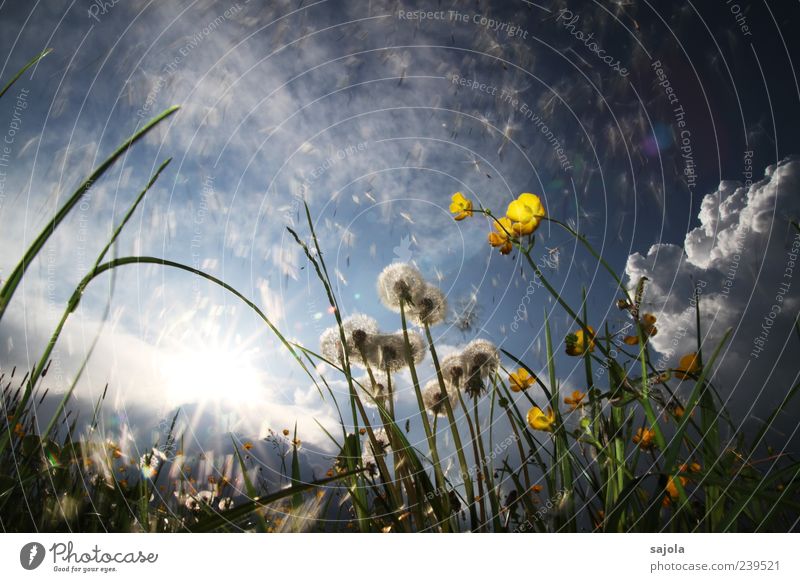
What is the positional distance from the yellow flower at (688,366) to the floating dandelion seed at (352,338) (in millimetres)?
1091

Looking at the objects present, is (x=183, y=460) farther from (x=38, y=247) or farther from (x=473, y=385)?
(x=473, y=385)

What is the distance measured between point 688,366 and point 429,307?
0.99m

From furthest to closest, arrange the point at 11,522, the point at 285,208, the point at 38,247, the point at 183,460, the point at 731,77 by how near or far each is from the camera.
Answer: the point at 285,208, the point at 731,77, the point at 183,460, the point at 11,522, the point at 38,247

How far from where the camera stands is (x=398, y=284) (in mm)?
1956

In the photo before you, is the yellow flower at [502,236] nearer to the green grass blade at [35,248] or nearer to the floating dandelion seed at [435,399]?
the floating dandelion seed at [435,399]

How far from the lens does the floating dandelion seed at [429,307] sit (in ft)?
6.23
